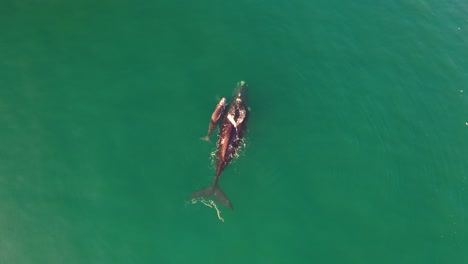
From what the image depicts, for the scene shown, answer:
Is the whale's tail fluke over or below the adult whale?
below

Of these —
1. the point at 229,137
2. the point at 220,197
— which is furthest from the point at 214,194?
the point at 229,137

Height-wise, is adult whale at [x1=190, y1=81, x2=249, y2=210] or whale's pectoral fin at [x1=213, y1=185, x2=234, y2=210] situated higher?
adult whale at [x1=190, y1=81, x2=249, y2=210]

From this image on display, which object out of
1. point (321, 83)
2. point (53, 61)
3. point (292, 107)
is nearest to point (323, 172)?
point (292, 107)

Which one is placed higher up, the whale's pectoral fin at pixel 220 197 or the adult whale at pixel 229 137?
the adult whale at pixel 229 137

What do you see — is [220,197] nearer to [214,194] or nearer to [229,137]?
[214,194]

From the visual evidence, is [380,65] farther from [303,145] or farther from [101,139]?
[101,139]

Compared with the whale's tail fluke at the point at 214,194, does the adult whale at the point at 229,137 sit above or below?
above
